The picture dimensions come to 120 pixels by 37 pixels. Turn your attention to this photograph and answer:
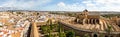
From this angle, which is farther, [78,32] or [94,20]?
[94,20]

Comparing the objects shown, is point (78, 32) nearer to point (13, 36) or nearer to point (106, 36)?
point (106, 36)

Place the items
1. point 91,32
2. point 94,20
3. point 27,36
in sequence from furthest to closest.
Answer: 1. point 94,20
2. point 91,32
3. point 27,36

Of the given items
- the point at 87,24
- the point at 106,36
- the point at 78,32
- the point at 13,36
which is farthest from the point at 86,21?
the point at 13,36

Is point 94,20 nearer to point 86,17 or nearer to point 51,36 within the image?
point 86,17

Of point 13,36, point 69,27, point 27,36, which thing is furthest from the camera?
point 69,27

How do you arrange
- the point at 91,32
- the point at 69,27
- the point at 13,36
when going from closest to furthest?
the point at 91,32 → the point at 13,36 → the point at 69,27

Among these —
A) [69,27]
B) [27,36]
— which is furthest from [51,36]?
[69,27]

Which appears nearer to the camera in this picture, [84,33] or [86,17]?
[84,33]

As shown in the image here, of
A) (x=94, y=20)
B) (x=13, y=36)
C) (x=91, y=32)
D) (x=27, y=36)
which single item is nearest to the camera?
(x=27, y=36)
